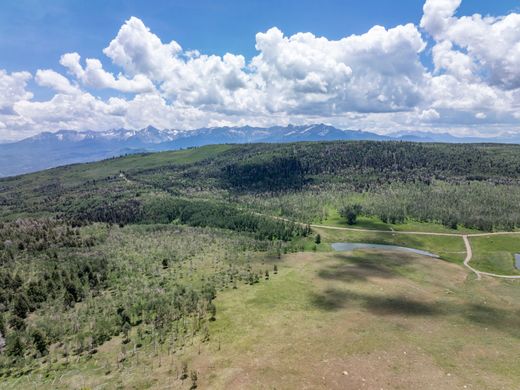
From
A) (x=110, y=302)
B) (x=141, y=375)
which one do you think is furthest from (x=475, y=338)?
(x=110, y=302)

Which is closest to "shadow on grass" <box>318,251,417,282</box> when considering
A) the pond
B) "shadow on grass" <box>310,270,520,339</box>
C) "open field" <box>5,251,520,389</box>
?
"open field" <box>5,251,520,389</box>

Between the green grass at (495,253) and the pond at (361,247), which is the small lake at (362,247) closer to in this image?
the pond at (361,247)

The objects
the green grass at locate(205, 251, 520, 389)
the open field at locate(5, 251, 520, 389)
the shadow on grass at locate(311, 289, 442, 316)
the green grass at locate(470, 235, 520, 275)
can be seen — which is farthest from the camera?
the green grass at locate(470, 235, 520, 275)

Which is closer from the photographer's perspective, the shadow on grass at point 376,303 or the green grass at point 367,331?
the green grass at point 367,331

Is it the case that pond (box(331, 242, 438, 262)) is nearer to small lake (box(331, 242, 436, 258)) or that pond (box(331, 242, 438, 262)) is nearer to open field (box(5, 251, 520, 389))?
small lake (box(331, 242, 436, 258))

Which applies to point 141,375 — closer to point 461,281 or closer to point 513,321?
Answer: point 513,321

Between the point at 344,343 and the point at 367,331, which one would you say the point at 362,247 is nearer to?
the point at 367,331

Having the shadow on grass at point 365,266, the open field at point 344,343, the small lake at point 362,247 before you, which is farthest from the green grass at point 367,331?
the small lake at point 362,247

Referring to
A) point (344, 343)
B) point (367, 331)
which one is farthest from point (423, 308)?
point (344, 343)
